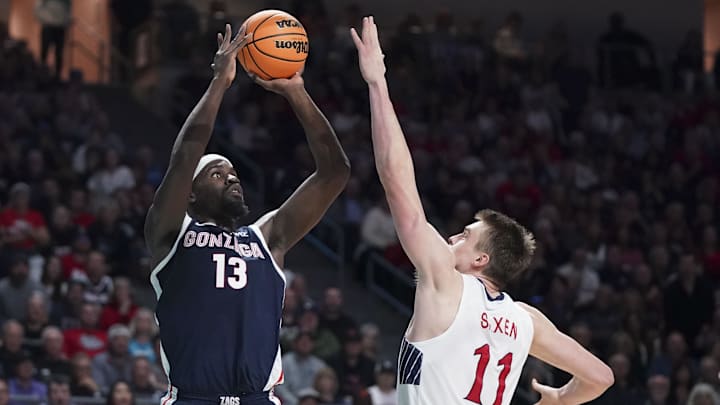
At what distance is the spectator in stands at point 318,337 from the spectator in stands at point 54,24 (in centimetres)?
776

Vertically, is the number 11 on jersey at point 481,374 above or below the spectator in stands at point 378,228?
above

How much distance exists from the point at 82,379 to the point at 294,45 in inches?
271

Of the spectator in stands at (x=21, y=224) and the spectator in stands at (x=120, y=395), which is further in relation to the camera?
the spectator in stands at (x=21, y=224)

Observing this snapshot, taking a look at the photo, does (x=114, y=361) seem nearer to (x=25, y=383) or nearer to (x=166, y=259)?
(x=25, y=383)

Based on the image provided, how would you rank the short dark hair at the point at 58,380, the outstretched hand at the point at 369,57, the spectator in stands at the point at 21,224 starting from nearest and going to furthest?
the outstretched hand at the point at 369,57, the short dark hair at the point at 58,380, the spectator in stands at the point at 21,224

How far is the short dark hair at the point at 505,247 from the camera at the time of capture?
6.13m

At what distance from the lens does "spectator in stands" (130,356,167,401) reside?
12797 mm

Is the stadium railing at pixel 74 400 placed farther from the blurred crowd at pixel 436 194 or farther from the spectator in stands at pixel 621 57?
the spectator in stands at pixel 621 57

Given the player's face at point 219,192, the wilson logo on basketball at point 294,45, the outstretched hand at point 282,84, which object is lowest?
the player's face at point 219,192

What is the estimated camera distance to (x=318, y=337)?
570 inches

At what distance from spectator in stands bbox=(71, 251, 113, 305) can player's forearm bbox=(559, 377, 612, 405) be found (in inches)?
329

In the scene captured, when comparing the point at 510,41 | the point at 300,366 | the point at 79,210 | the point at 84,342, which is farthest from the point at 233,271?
the point at 510,41

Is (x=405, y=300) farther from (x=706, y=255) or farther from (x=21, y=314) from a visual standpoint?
(x=21, y=314)

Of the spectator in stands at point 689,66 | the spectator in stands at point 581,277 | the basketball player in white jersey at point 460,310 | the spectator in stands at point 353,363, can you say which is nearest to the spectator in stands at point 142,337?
the spectator in stands at point 353,363
